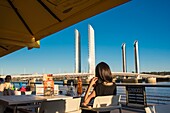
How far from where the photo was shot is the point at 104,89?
89.3 inches

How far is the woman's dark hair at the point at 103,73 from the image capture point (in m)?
2.22

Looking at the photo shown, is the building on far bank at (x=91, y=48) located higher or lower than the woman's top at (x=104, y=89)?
higher

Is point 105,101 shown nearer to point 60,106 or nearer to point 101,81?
point 101,81

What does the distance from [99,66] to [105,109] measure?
447 millimetres

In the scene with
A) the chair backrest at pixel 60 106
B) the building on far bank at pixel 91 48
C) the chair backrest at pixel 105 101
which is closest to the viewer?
the chair backrest at pixel 60 106

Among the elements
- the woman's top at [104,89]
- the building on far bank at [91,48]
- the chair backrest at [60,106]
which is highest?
the building on far bank at [91,48]

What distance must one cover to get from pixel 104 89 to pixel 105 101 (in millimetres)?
141

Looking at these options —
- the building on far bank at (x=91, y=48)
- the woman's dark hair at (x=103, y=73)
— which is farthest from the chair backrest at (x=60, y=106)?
the building on far bank at (x=91, y=48)

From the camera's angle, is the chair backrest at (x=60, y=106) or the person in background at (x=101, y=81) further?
the person in background at (x=101, y=81)

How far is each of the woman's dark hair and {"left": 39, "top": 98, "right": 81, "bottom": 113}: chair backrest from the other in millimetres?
333

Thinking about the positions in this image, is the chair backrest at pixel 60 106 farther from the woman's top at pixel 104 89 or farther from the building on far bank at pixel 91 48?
the building on far bank at pixel 91 48

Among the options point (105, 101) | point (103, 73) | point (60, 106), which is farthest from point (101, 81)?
point (60, 106)

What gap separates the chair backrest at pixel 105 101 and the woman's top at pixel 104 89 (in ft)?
0.27

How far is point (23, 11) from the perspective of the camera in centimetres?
324
